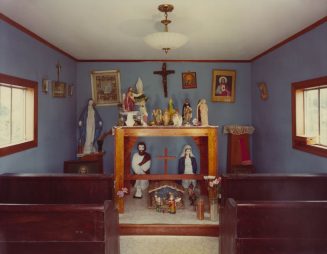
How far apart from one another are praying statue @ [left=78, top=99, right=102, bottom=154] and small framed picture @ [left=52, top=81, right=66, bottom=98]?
35.6 inches

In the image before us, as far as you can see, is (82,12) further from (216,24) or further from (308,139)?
(308,139)

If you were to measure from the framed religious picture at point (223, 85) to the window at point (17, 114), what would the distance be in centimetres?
399

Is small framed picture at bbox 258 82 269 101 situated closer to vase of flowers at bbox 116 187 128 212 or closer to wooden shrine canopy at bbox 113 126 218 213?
wooden shrine canopy at bbox 113 126 218 213

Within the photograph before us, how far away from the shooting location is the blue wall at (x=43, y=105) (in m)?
4.24

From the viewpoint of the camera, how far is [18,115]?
4863 millimetres

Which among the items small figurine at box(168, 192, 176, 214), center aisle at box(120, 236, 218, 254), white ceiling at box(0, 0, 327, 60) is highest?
white ceiling at box(0, 0, 327, 60)

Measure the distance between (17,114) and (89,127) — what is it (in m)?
2.40

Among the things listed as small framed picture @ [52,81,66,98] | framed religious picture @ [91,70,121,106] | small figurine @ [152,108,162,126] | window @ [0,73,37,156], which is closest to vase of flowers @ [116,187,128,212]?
small figurine @ [152,108,162,126]

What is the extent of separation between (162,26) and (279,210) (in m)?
2.94

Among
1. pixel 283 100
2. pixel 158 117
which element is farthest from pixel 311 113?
pixel 158 117

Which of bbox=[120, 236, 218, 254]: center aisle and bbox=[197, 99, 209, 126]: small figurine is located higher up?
bbox=[197, 99, 209, 126]: small figurine

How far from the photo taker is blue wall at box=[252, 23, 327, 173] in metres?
4.50

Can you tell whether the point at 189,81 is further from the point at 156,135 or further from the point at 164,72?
the point at 156,135

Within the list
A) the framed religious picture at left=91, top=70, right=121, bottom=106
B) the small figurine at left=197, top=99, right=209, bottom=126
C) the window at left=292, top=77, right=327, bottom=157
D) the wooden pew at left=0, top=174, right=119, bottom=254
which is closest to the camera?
the wooden pew at left=0, top=174, right=119, bottom=254
